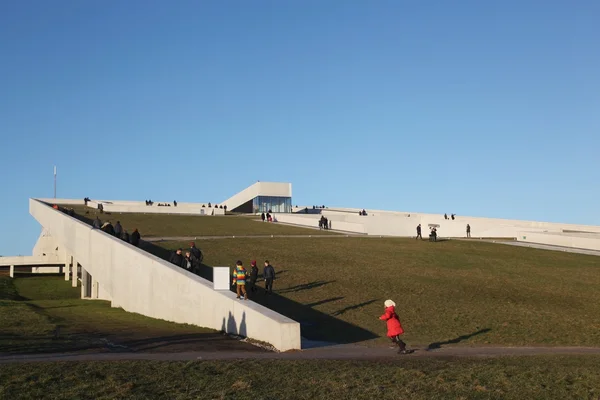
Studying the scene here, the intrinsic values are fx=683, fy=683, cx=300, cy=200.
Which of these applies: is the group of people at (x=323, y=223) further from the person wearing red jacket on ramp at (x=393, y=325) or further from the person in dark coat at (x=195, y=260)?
the person wearing red jacket on ramp at (x=393, y=325)

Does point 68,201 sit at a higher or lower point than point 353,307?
higher

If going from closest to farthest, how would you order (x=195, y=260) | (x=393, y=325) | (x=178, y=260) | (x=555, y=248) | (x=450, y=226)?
(x=393, y=325) → (x=178, y=260) → (x=195, y=260) → (x=555, y=248) → (x=450, y=226)

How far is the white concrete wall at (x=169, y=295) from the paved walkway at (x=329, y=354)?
909 millimetres

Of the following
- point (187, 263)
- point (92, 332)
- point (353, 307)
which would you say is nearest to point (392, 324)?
point (353, 307)

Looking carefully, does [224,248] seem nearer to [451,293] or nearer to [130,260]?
[130,260]

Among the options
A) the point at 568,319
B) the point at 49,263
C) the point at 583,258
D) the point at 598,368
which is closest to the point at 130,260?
the point at 568,319

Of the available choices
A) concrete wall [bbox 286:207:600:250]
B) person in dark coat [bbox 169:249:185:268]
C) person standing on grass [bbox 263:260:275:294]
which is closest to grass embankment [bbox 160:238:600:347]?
person standing on grass [bbox 263:260:275:294]

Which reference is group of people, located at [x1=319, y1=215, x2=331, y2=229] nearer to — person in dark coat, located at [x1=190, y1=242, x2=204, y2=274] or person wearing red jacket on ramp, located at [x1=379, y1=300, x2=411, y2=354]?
person in dark coat, located at [x1=190, y1=242, x2=204, y2=274]

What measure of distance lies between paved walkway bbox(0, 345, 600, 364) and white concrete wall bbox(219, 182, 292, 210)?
6412cm

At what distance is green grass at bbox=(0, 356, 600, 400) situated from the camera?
373 inches

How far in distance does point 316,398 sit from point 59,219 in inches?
1380

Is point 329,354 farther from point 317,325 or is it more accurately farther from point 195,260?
point 195,260

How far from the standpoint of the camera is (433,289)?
23844mm

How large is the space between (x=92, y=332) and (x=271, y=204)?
6385 cm
